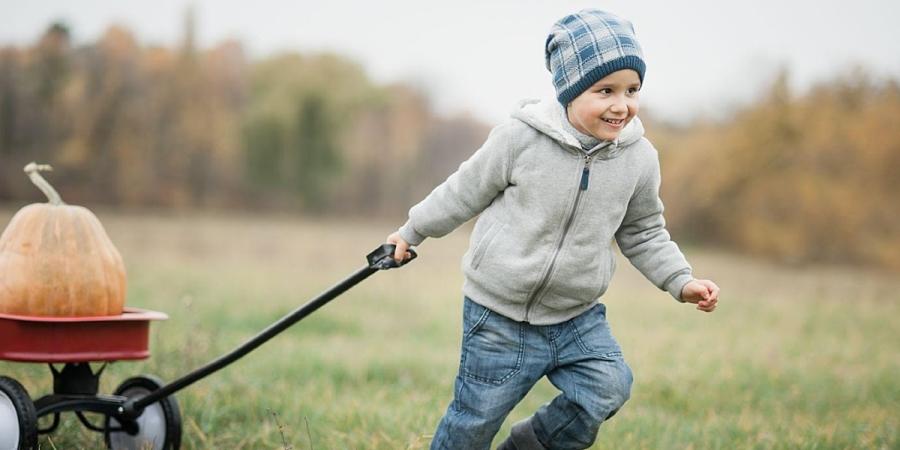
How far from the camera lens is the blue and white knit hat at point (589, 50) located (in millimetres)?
3254

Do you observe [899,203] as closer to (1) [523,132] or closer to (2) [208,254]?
(2) [208,254]

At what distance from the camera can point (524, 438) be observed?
3.72m

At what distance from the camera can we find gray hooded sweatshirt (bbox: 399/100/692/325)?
3.36 meters

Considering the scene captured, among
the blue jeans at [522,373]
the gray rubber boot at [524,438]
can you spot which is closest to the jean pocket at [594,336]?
the blue jeans at [522,373]

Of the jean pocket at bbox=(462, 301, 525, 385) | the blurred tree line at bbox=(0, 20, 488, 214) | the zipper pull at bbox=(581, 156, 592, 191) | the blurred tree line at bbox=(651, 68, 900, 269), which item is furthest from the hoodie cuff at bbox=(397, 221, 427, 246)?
the blurred tree line at bbox=(0, 20, 488, 214)

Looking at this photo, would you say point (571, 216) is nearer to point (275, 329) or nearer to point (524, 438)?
point (524, 438)

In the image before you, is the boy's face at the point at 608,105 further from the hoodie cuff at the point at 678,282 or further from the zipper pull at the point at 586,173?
the hoodie cuff at the point at 678,282

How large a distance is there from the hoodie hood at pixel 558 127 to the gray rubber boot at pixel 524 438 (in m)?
1.10

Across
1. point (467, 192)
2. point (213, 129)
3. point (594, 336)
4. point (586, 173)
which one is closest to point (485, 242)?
point (467, 192)

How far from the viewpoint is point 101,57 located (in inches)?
868

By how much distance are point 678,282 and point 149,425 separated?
2285mm

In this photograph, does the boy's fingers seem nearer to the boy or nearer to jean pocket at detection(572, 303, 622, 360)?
the boy

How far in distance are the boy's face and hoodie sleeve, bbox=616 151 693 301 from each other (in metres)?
0.29

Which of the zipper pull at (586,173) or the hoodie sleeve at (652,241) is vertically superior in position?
the zipper pull at (586,173)
